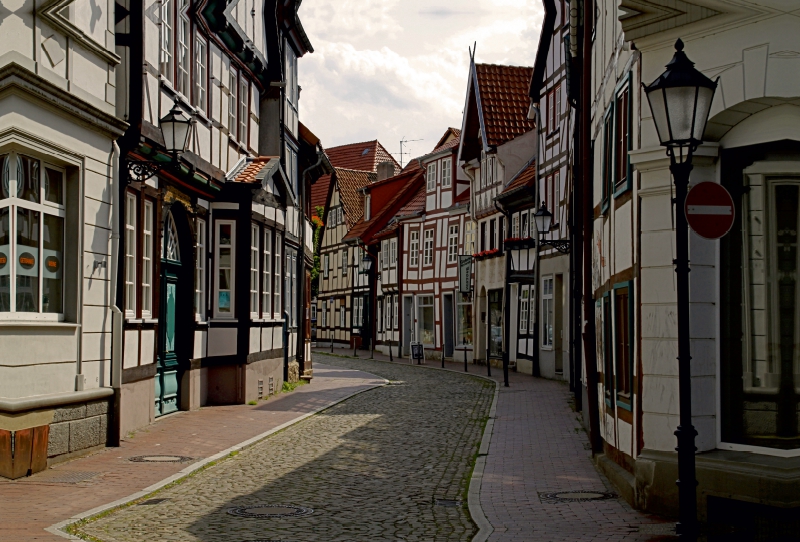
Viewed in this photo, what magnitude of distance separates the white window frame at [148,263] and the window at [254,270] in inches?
184

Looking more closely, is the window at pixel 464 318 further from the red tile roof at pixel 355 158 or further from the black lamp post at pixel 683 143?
the black lamp post at pixel 683 143

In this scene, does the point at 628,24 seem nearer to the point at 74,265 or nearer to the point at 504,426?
the point at 74,265

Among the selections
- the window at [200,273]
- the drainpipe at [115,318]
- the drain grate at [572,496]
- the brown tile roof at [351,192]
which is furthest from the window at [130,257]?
the brown tile roof at [351,192]

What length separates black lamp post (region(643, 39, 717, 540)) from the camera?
23.8 ft

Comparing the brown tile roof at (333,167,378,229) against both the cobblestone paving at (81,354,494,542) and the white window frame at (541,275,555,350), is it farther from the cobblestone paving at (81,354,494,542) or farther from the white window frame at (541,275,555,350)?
the cobblestone paving at (81,354,494,542)

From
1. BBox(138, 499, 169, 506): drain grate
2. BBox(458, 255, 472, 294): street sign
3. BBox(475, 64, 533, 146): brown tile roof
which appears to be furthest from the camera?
BBox(458, 255, 472, 294): street sign

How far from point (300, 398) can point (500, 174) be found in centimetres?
1684

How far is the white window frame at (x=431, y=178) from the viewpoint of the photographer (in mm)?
46312

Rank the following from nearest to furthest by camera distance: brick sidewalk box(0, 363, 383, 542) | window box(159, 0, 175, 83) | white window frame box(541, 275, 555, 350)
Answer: brick sidewalk box(0, 363, 383, 542) < window box(159, 0, 175, 83) < white window frame box(541, 275, 555, 350)

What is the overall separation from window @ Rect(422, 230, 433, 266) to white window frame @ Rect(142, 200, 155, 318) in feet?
101

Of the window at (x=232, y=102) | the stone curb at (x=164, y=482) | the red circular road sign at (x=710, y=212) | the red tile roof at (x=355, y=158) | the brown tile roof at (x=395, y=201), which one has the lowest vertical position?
the stone curb at (x=164, y=482)

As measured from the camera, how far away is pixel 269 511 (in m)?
9.64

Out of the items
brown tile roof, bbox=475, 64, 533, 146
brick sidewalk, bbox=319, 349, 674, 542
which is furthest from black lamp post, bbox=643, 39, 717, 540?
brown tile roof, bbox=475, 64, 533, 146

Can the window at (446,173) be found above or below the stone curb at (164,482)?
above
